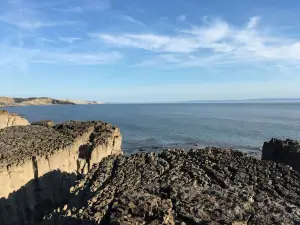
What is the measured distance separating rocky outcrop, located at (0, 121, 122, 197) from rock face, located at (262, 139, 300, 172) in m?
13.8

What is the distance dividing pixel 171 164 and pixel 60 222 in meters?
6.76

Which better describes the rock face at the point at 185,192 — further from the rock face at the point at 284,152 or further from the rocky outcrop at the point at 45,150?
the rock face at the point at 284,152

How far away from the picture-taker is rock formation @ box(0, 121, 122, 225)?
2127cm

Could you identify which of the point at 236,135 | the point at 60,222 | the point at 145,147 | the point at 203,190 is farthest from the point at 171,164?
the point at 236,135

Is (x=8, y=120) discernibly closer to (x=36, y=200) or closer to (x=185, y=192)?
(x=36, y=200)

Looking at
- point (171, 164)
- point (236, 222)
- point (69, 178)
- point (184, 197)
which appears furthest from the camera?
point (69, 178)

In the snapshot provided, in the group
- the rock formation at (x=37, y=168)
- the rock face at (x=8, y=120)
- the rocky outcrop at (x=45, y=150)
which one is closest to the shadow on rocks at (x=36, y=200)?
the rock formation at (x=37, y=168)

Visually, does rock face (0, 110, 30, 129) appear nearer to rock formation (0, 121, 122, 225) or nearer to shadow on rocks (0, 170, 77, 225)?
rock formation (0, 121, 122, 225)

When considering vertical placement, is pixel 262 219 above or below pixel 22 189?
above

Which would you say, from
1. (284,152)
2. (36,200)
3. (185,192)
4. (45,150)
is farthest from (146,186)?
(284,152)

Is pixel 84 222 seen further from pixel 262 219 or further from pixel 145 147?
pixel 145 147

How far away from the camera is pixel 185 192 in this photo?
A: 14.9 meters

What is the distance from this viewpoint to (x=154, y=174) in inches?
683

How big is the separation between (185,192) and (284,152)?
14896mm
